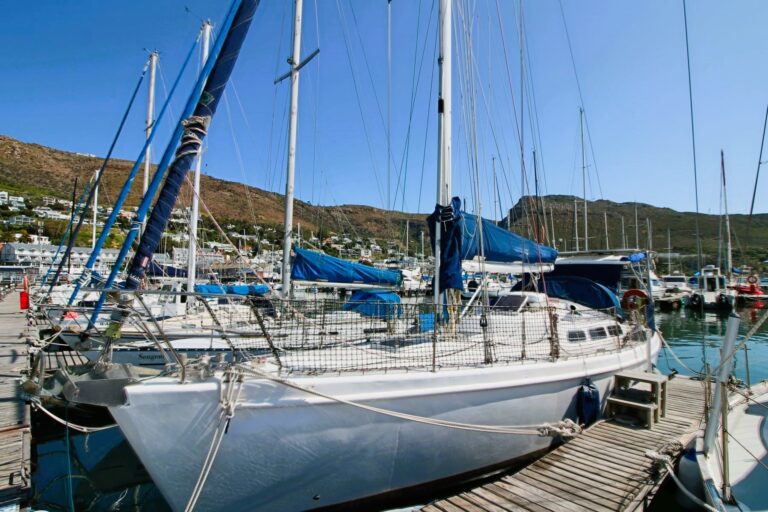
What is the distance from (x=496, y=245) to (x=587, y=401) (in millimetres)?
3348

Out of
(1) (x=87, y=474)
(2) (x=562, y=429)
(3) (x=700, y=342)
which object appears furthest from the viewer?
(3) (x=700, y=342)

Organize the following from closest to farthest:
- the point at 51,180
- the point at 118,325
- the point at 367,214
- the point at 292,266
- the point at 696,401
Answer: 1. the point at 118,325
2. the point at 696,401
3. the point at 292,266
4. the point at 51,180
5. the point at 367,214

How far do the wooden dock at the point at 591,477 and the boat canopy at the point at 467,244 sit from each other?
310 centimetres

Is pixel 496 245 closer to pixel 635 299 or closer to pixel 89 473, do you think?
pixel 635 299

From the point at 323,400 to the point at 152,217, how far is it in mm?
3137

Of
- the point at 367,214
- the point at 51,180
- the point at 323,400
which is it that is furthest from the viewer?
the point at 367,214

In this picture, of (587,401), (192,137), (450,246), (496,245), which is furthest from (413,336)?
(192,137)

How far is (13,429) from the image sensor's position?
626 centimetres

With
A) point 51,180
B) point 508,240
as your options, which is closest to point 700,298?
point 508,240

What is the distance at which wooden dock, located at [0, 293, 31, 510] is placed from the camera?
15.3 ft

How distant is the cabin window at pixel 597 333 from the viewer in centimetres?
807

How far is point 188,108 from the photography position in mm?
6910

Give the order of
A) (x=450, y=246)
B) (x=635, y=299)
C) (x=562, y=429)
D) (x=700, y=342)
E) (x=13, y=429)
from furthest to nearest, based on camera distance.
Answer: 1. (x=700, y=342)
2. (x=635, y=299)
3. (x=450, y=246)
4. (x=562, y=429)
5. (x=13, y=429)

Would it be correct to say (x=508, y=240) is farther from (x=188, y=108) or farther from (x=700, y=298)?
(x=700, y=298)
